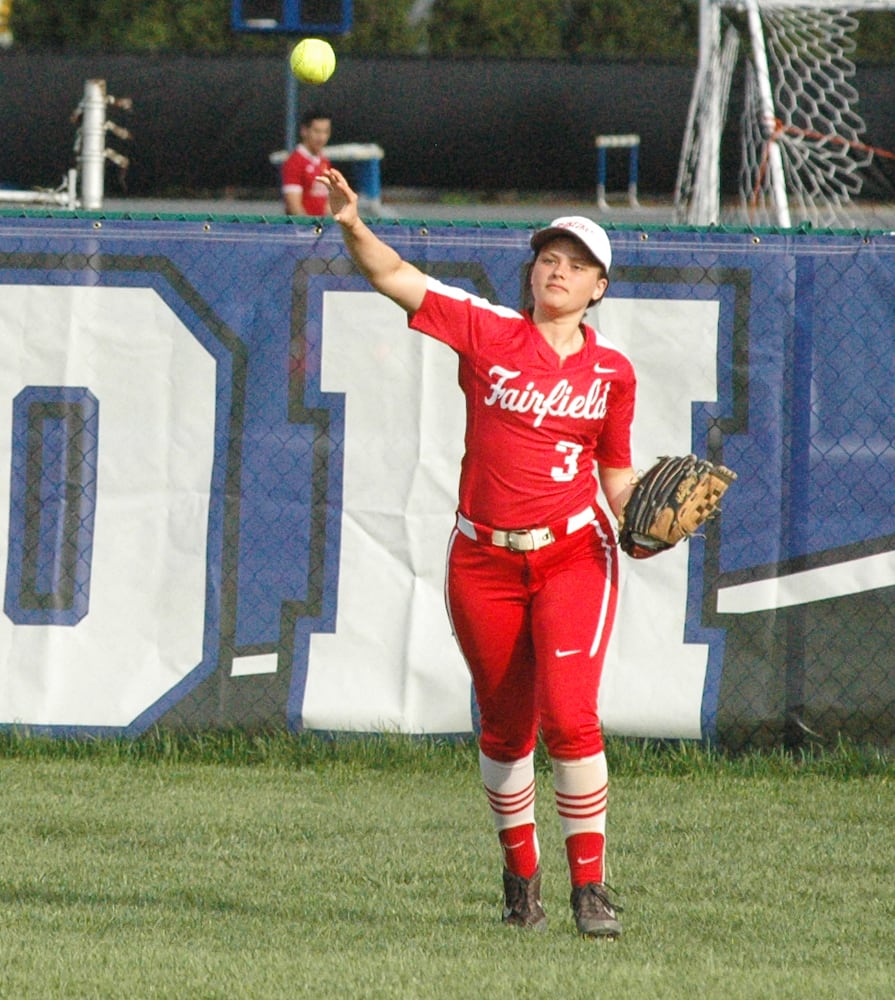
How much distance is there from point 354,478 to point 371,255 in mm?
2627

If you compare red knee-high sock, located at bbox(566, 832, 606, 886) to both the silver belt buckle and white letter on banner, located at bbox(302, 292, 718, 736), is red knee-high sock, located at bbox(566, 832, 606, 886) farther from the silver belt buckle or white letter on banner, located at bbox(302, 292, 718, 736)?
white letter on banner, located at bbox(302, 292, 718, 736)

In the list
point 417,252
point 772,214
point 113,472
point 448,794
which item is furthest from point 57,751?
point 772,214

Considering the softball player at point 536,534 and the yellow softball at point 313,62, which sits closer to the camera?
the softball player at point 536,534

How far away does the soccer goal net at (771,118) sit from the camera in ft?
42.9

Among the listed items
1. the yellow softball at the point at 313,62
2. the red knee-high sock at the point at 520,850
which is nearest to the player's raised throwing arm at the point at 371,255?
the red knee-high sock at the point at 520,850

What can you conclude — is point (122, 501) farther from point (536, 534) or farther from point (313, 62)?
point (536, 534)

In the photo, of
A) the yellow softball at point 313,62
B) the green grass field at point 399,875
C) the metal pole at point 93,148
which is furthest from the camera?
the metal pole at point 93,148

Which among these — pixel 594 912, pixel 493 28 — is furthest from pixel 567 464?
pixel 493 28

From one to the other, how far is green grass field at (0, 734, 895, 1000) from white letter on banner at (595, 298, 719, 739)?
0.18 metres

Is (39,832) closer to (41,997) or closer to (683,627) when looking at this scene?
(41,997)

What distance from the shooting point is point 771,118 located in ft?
41.5

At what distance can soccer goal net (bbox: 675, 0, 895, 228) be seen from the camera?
13070 millimetres

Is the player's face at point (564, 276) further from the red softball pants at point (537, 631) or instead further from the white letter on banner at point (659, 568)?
the white letter on banner at point (659, 568)

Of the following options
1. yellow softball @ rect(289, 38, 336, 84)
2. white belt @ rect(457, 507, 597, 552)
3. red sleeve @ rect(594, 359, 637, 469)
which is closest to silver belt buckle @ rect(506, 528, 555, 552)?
white belt @ rect(457, 507, 597, 552)
